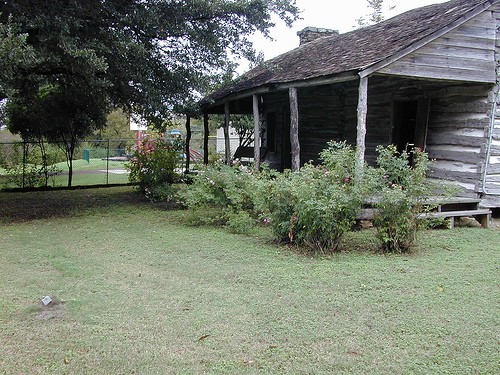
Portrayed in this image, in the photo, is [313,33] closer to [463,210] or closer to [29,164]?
[463,210]

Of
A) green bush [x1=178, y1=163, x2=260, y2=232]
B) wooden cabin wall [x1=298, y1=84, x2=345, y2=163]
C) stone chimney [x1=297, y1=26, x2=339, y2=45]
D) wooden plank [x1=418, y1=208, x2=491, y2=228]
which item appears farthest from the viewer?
stone chimney [x1=297, y1=26, x2=339, y2=45]

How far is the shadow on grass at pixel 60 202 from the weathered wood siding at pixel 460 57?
25.0ft

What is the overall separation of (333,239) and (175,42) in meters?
6.61

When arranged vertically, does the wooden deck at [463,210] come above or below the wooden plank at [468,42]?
below

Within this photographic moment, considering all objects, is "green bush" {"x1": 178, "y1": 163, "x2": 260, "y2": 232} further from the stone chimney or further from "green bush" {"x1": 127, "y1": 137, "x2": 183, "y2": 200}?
the stone chimney

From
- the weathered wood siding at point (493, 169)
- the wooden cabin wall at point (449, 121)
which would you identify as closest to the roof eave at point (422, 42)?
the wooden cabin wall at point (449, 121)

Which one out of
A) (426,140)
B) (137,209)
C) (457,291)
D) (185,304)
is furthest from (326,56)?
(185,304)

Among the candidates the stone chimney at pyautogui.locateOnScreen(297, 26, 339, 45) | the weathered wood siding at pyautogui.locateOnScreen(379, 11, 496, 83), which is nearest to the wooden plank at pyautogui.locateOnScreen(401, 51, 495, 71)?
the weathered wood siding at pyautogui.locateOnScreen(379, 11, 496, 83)

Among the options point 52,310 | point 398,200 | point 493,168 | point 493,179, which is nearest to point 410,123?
point 493,168

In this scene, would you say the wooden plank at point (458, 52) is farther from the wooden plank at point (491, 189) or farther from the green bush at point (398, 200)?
the green bush at point (398, 200)

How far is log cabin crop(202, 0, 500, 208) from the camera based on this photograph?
8.87 meters

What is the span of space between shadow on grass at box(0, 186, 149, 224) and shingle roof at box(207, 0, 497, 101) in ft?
15.5

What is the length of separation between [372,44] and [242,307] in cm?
769

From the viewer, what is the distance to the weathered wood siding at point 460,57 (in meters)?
8.88
